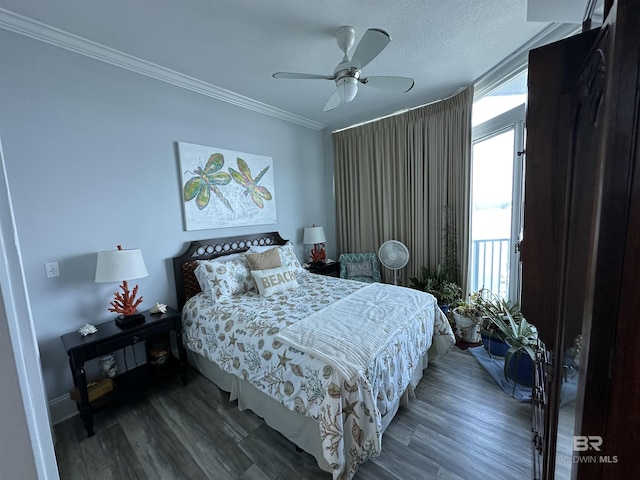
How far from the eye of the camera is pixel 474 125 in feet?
9.59

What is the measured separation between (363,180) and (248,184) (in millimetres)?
1733

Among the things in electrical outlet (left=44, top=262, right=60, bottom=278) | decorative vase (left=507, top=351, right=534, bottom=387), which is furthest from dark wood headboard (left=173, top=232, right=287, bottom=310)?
decorative vase (left=507, top=351, right=534, bottom=387)

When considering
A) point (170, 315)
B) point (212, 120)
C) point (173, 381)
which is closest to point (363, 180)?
point (212, 120)

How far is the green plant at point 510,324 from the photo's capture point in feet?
5.98

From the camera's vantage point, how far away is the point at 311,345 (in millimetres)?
1464

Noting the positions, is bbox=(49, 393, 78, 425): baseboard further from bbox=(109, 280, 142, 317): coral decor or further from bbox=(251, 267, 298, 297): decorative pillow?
bbox=(251, 267, 298, 297): decorative pillow

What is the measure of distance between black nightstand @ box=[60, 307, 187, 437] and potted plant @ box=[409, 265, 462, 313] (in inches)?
106

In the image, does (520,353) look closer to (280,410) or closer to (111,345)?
(280,410)

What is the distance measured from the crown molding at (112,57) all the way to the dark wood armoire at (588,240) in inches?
109

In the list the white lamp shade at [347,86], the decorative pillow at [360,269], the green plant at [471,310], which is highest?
the white lamp shade at [347,86]

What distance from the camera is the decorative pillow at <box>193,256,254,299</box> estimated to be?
91.6 inches

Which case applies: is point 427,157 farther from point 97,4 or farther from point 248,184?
point 97,4

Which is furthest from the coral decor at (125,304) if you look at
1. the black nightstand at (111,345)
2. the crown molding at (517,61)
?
the crown molding at (517,61)

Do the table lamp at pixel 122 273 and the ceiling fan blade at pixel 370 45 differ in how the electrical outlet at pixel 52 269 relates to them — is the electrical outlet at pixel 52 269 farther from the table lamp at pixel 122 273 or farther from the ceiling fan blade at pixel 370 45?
the ceiling fan blade at pixel 370 45
